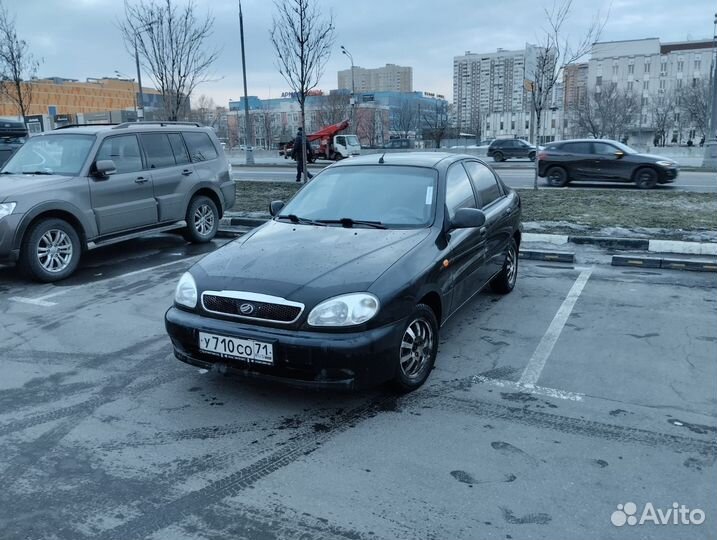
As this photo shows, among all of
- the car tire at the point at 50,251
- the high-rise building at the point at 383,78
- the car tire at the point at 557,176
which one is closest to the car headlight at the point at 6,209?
the car tire at the point at 50,251

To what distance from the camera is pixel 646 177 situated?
57.6 feet

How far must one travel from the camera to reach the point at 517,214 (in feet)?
22.0

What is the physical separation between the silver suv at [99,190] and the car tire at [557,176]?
1239cm

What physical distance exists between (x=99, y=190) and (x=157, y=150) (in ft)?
4.44

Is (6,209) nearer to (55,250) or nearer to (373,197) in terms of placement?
(55,250)

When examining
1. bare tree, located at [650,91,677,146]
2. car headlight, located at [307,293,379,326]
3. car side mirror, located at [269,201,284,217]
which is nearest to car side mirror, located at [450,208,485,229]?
car headlight, located at [307,293,379,326]

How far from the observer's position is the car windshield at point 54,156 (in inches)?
310

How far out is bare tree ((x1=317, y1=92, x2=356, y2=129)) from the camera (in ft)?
219

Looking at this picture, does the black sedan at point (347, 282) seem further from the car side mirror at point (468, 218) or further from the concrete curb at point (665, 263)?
the concrete curb at point (665, 263)

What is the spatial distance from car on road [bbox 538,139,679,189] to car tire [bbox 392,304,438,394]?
15.8 metres

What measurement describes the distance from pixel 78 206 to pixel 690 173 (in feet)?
74.1

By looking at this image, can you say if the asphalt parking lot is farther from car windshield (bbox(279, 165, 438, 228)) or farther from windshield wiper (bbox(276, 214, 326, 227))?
windshield wiper (bbox(276, 214, 326, 227))

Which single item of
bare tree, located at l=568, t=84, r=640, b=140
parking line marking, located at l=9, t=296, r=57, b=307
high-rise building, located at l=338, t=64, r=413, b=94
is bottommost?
parking line marking, located at l=9, t=296, r=57, b=307

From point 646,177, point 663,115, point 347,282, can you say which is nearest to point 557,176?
point 646,177
